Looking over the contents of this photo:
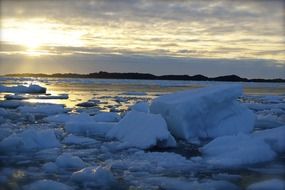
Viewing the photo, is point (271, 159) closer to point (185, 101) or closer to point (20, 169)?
point (185, 101)

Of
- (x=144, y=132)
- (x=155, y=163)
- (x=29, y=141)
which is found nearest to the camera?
(x=155, y=163)

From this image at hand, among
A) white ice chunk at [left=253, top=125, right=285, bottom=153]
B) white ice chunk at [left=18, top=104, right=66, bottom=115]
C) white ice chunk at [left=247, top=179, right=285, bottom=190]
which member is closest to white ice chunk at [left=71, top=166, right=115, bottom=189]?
white ice chunk at [left=247, top=179, right=285, bottom=190]

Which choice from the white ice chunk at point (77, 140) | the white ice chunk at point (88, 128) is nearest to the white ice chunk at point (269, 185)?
the white ice chunk at point (77, 140)

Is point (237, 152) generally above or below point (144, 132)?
below

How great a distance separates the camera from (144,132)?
8758 millimetres

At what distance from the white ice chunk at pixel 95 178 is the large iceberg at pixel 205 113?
3.90 meters

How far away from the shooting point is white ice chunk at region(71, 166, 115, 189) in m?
5.78

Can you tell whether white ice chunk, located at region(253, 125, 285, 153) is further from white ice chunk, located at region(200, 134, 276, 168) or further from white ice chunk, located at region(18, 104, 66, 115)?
white ice chunk, located at region(18, 104, 66, 115)

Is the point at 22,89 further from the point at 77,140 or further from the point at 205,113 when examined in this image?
the point at 205,113

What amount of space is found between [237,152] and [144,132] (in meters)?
2.01

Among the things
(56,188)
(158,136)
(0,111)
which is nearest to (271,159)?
(158,136)

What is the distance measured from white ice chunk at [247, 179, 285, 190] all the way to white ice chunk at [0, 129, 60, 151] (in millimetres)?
4258

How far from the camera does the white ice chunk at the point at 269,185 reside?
18.4 feet

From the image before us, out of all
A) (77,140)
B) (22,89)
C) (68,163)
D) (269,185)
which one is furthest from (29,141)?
(22,89)
